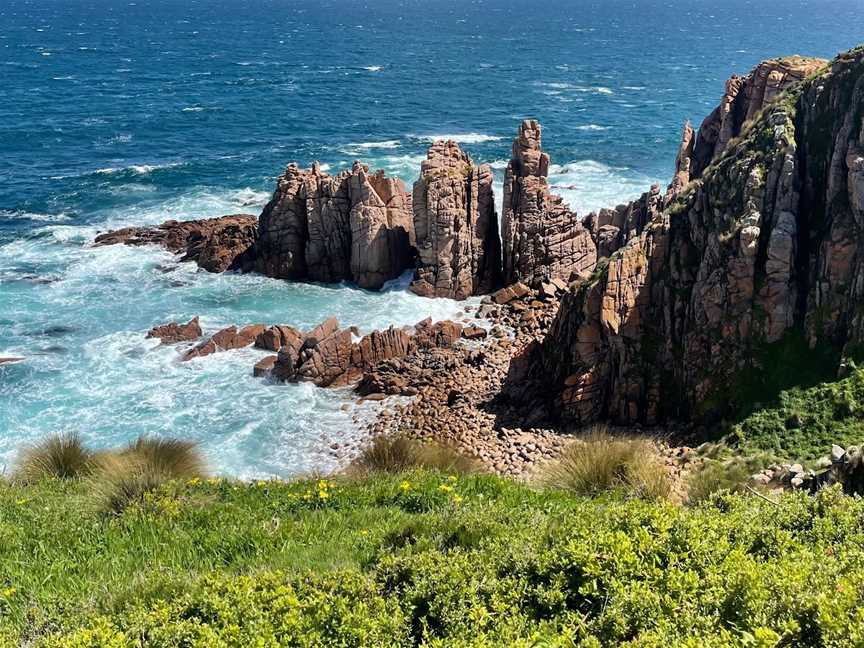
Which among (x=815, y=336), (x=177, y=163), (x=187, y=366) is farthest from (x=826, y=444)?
(x=177, y=163)

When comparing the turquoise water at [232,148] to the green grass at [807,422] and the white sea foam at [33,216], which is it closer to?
the white sea foam at [33,216]

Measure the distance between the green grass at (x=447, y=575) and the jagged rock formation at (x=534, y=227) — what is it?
28057 mm

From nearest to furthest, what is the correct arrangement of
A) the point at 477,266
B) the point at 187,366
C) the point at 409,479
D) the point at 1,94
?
the point at 409,479 → the point at 187,366 → the point at 477,266 → the point at 1,94

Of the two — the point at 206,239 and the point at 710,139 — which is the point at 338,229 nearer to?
the point at 206,239

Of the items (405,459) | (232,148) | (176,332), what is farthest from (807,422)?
(232,148)

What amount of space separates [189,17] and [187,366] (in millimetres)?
185155

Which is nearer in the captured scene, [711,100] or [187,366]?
[187,366]

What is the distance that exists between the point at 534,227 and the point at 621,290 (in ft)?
44.4

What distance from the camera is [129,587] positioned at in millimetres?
10164

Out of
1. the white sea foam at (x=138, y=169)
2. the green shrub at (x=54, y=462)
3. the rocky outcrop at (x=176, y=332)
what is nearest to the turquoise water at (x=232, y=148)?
the white sea foam at (x=138, y=169)

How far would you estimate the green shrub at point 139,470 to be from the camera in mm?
13988

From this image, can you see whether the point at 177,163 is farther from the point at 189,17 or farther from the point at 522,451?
the point at 189,17

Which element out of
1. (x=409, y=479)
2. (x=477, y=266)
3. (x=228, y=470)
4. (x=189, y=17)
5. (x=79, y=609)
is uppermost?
(x=189, y=17)

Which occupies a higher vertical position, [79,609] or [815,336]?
[79,609]
